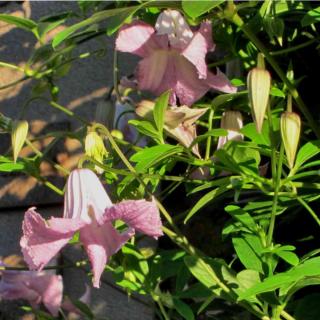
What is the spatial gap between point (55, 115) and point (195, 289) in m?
0.78

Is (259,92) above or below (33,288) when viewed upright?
above

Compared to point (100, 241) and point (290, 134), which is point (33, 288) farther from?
point (290, 134)

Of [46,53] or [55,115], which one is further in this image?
[55,115]

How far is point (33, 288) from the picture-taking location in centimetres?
160

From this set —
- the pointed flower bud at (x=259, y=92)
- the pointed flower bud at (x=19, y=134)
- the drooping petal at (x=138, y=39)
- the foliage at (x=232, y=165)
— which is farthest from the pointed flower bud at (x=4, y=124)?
the pointed flower bud at (x=259, y=92)

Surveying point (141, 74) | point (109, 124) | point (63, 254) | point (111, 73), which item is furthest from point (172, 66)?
point (63, 254)

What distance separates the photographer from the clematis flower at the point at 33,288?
1582 millimetres

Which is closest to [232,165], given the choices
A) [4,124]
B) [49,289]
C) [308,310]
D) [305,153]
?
[305,153]

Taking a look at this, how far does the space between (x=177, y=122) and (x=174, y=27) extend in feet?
0.47

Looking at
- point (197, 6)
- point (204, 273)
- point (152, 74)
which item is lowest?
point (204, 273)

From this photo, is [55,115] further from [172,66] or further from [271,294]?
[271,294]

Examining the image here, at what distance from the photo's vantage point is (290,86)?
3.45ft

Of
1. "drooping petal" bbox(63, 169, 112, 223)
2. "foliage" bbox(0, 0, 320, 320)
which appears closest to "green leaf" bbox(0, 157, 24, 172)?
"foliage" bbox(0, 0, 320, 320)

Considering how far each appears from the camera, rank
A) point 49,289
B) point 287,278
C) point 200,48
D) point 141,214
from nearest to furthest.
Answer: point 287,278, point 141,214, point 200,48, point 49,289
